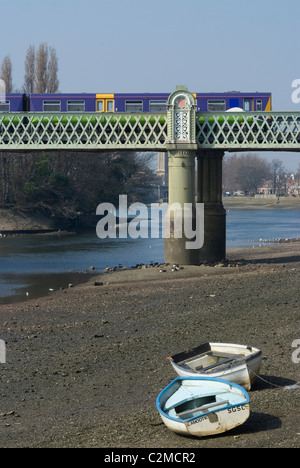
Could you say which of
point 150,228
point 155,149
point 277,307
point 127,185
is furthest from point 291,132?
point 127,185

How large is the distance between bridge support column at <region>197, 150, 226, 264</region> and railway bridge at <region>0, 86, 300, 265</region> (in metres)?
0.55

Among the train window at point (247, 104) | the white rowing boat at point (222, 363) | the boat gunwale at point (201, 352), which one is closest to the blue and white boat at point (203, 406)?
the white rowing boat at point (222, 363)

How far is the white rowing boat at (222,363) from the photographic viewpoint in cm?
1877

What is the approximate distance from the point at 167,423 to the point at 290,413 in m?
2.80

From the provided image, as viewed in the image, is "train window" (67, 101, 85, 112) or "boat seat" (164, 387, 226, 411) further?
"train window" (67, 101, 85, 112)

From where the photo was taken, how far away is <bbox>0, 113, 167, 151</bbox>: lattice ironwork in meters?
50.5

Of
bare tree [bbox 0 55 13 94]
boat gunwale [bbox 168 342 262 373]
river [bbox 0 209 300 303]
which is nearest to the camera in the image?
boat gunwale [bbox 168 342 262 373]

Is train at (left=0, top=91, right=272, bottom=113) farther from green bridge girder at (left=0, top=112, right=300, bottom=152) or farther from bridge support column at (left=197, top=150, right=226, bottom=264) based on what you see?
bridge support column at (left=197, top=150, right=226, bottom=264)

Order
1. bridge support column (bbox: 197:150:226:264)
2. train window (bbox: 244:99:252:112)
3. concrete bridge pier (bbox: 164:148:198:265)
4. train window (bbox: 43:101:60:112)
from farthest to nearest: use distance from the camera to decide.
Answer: bridge support column (bbox: 197:150:226:264) → train window (bbox: 43:101:60:112) → train window (bbox: 244:99:252:112) → concrete bridge pier (bbox: 164:148:198:265)

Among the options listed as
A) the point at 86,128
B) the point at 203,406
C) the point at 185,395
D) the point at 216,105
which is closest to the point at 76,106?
the point at 86,128

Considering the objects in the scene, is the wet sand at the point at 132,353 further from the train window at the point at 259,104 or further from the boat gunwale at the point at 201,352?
the train window at the point at 259,104

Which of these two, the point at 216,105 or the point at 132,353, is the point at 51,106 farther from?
the point at 132,353

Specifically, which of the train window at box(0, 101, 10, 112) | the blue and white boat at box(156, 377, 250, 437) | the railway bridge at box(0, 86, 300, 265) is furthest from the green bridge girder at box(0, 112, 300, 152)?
the blue and white boat at box(156, 377, 250, 437)

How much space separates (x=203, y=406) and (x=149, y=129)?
122ft
